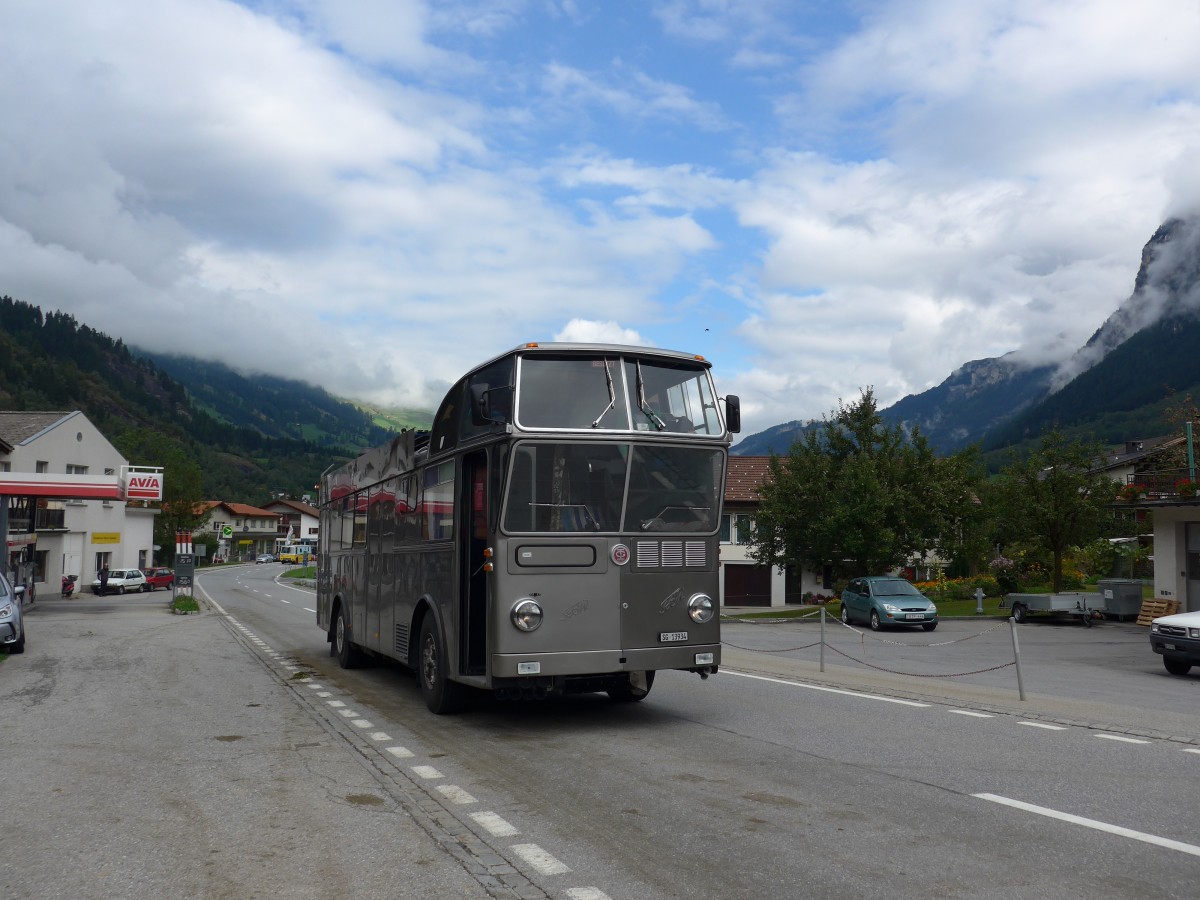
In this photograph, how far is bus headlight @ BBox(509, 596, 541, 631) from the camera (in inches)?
383

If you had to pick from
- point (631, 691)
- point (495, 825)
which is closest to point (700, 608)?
point (631, 691)

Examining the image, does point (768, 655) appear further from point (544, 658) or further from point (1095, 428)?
point (1095, 428)

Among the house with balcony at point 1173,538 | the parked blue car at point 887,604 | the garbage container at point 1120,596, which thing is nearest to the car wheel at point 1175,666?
the house with balcony at point 1173,538

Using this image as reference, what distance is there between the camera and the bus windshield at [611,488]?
32.4 feet

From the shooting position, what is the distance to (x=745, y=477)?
55.8 meters

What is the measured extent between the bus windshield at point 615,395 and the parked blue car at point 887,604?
22206 mm

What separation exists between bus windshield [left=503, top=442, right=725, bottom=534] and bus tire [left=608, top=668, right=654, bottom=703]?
173 cm

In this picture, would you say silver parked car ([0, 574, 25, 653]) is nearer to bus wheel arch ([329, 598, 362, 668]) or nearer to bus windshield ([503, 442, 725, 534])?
bus wheel arch ([329, 598, 362, 668])

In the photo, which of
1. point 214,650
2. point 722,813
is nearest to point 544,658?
point 722,813

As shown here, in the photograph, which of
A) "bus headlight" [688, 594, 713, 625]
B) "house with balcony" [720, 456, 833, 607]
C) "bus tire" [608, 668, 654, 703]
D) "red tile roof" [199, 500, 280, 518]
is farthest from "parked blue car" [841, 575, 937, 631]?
"red tile roof" [199, 500, 280, 518]

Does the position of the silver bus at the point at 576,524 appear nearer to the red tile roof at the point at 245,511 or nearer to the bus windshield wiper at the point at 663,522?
the bus windshield wiper at the point at 663,522

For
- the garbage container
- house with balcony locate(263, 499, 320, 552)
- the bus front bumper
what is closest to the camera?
the bus front bumper

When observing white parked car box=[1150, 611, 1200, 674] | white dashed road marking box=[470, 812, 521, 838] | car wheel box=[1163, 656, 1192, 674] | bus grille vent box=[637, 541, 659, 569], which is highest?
bus grille vent box=[637, 541, 659, 569]

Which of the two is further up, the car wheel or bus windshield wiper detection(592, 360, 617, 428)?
bus windshield wiper detection(592, 360, 617, 428)
